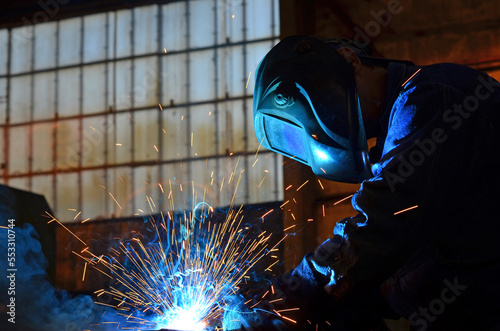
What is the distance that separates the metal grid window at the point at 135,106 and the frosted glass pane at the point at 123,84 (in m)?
0.01

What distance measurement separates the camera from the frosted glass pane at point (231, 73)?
6.88 m

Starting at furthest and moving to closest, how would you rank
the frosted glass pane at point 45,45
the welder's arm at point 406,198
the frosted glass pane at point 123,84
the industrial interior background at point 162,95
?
1. the frosted glass pane at point 45,45
2. the frosted glass pane at point 123,84
3. the industrial interior background at point 162,95
4. the welder's arm at point 406,198

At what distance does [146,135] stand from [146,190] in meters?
0.75

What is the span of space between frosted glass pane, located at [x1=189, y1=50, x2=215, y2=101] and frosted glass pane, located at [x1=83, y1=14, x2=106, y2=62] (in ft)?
4.59

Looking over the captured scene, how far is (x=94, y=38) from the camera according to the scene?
7762mm

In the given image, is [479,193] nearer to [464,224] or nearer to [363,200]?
[464,224]

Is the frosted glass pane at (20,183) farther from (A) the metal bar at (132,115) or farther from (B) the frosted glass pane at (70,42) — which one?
(B) the frosted glass pane at (70,42)

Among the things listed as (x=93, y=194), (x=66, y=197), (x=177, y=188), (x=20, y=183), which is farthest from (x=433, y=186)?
(x=20, y=183)

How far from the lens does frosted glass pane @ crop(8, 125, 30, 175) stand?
778 cm

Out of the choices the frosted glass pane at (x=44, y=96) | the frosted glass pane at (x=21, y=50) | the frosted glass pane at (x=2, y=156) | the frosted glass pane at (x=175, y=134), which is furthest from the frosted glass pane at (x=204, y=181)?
the frosted glass pane at (x=21, y=50)

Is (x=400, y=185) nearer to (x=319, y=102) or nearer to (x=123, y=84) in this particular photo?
(x=319, y=102)

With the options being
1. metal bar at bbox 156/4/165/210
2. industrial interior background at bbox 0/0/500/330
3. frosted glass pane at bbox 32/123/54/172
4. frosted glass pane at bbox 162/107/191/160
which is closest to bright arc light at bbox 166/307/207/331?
industrial interior background at bbox 0/0/500/330

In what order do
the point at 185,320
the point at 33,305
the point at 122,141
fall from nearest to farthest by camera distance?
the point at 185,320 → the point at 33,305 → the point at 122,141

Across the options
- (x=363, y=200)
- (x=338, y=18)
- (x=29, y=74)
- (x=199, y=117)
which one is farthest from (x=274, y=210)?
(x=363, y=200)
